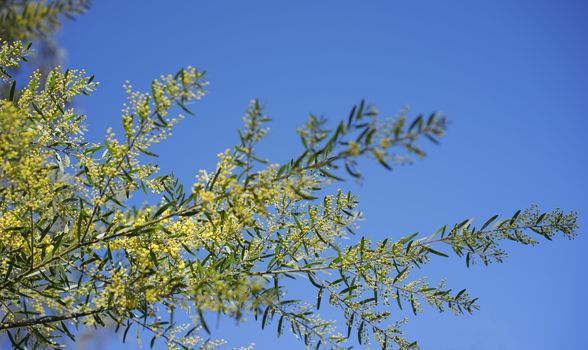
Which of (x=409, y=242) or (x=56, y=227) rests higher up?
(x=56, y=227)

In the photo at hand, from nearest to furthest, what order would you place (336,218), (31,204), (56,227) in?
1. (31,204)
2. (336,218)
3. (56,227)

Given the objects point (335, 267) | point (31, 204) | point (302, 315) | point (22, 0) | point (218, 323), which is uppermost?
point (22, 0)

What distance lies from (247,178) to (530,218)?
211 centimetres

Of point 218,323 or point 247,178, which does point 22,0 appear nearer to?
point 247,178

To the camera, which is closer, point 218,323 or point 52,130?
point 218,323

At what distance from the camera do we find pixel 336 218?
3.55m

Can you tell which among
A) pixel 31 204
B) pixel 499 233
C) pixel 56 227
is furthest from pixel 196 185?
pixel 56 227

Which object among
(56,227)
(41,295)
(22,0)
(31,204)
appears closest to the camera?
(22,0)

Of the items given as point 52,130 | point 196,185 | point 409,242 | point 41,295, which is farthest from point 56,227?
point 409,242

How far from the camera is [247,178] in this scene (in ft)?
8.16

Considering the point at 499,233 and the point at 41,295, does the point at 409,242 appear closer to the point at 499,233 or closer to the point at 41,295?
the point at 499,233

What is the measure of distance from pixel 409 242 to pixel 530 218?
868 mm

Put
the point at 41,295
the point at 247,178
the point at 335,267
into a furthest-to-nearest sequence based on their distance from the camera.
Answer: the point at 335,267 → the point at 41,295 → the point at 247,178

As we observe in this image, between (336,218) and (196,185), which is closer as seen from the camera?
(196,185)
